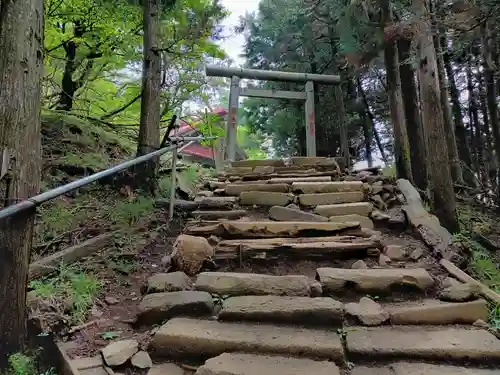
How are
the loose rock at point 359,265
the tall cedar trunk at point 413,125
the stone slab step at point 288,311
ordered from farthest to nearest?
the tall cedar trunk at point 413,125 → the loose rock at point 359,265 → the stone slab step at point 288,311

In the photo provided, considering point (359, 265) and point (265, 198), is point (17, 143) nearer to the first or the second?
point (359, 265)

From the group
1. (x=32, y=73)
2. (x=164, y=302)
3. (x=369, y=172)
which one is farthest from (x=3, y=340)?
(x=369, y=172)

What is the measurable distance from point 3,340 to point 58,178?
307 centimetres

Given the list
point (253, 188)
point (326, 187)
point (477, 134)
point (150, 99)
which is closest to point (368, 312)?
point (326, 187)

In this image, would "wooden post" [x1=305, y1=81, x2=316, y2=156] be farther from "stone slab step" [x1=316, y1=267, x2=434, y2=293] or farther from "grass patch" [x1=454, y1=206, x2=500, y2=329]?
"stone slab step" [x1=316, y1=267, x2=434, y2=293]

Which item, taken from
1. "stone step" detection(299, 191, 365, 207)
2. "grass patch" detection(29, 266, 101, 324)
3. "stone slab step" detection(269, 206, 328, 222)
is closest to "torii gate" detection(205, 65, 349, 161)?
"stone step" detection(299, 191, 365, 207)

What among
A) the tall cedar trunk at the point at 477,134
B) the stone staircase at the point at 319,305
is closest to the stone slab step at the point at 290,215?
the stone staircase at the point at 319,305

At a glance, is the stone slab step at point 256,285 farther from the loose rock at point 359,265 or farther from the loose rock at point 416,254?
the loose rock at point 416,254

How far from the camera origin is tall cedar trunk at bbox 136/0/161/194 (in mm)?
5008

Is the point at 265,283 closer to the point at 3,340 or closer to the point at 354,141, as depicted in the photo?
the point at 3,340

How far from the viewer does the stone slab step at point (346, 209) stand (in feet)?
13.2

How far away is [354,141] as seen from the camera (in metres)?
12.6

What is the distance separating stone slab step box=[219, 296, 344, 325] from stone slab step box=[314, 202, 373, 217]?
5.54ft

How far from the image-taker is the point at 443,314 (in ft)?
7.72
